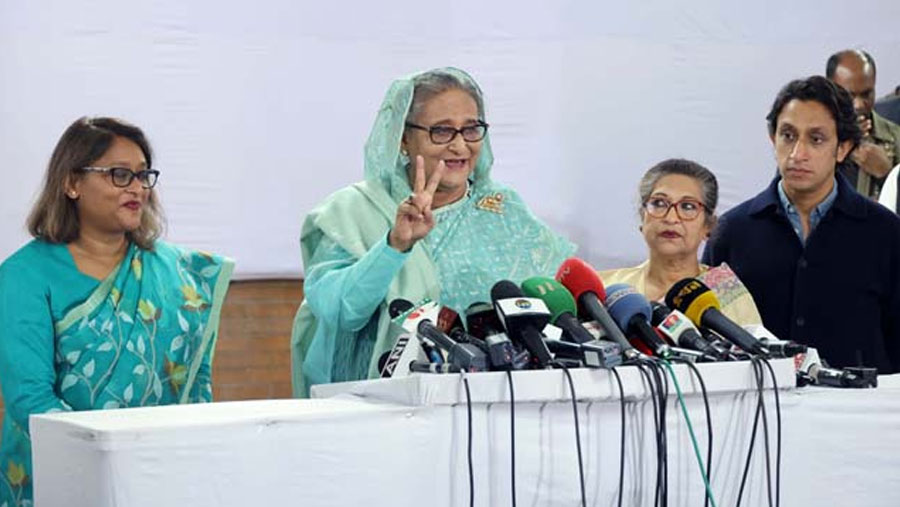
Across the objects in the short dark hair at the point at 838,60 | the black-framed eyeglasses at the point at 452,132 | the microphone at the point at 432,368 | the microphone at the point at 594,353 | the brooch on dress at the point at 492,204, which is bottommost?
the microphone at the point at 432,368

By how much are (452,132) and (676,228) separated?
2.35ft

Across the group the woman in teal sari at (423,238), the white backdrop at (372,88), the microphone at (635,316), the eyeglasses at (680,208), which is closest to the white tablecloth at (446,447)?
the microphone at (635,316)

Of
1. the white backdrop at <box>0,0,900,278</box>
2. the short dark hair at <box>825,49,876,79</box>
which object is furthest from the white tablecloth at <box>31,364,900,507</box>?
the short dark hair at <box>825,49,876,79</box>

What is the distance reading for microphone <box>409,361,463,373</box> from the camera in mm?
2205

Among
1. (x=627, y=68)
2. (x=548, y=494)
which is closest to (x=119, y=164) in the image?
(x=548, y=494)

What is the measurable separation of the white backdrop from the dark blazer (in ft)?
4.58

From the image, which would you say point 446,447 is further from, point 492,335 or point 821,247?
point 821,247

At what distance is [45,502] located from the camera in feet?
6.94

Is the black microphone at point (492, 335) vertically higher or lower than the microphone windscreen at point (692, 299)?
lower

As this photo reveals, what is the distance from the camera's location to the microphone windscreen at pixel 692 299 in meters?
2.52

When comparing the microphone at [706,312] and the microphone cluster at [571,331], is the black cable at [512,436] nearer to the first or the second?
the microphone cluster at [571,331]

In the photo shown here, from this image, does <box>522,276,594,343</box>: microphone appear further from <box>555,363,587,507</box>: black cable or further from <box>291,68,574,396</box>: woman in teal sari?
<box>291,68,574,396</box>: woman in teal sari

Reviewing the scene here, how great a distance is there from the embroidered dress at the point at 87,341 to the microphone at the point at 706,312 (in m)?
1.22

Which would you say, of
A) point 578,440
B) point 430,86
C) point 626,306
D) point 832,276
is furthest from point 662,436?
point 832,276
